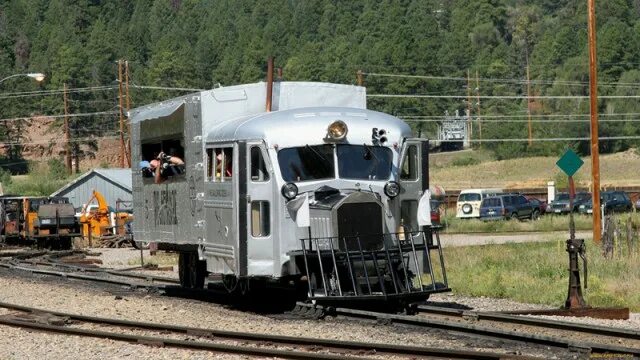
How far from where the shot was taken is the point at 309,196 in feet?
57.4

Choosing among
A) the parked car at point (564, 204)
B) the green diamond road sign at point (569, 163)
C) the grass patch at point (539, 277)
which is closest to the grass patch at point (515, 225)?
the parked car at point (564, 204)

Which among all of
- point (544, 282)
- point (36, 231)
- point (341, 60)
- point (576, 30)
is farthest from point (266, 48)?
point (544, 282)

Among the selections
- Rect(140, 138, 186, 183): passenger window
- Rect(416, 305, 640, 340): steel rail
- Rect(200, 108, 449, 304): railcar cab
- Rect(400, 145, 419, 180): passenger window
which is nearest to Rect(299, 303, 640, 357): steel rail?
Rect(200, 108, 449, 304): railcar cab

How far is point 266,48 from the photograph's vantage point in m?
165

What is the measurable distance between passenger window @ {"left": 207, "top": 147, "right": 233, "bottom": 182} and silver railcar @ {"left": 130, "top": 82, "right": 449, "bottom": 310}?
0.8 inches

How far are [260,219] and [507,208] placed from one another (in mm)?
44554

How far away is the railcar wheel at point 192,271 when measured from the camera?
21.9 m

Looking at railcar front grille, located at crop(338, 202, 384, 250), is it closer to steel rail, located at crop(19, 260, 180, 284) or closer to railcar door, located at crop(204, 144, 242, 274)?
railcar door, located at crop(204, 144, 242, 274)

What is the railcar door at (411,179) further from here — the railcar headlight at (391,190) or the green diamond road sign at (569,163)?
the green diamond road sign at (569,163)

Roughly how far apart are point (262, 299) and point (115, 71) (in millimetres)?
152794

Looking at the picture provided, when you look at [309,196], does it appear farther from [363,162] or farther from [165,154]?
[165,154]

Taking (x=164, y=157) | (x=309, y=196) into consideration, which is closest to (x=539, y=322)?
(x=309, y=196)

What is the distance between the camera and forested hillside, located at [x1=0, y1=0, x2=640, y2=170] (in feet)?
419

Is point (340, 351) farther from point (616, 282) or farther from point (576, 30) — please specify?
point (576, 30)
